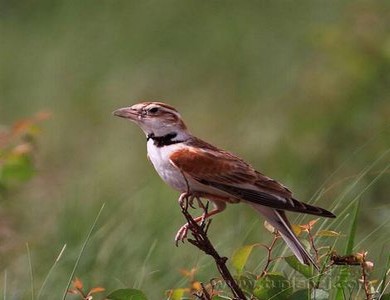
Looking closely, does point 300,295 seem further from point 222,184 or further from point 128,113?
point 128,113

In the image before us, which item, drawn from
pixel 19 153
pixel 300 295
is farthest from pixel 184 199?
pixel 19 153

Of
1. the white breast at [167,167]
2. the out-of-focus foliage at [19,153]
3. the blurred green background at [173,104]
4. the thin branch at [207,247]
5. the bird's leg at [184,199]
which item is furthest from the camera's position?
the blurred green background at [173,104]

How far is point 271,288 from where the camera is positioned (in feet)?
17.2

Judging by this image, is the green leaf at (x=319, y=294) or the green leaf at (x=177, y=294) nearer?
the green leaf at (x=319, y=294)

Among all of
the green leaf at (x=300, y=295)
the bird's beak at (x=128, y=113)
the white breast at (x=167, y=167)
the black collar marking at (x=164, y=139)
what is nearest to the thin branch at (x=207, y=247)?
the green leaf at (x=300, y=295)

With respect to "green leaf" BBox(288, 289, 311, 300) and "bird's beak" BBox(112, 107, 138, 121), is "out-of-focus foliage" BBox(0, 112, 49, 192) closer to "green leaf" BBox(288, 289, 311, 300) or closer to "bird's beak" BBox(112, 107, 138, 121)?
"bird's beak" BBox(112, 107, 138, 121)

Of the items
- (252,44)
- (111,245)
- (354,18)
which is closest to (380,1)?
(354,18)

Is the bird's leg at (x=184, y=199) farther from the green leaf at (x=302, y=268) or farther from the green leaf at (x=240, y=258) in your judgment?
the green leaf at (x=302, y=268)

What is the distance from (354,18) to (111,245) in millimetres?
4104

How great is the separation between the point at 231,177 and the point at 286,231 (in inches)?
12.0

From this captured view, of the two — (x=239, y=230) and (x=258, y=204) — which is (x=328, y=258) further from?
(x=239, y=230)

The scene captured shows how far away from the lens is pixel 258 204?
5.44 metres

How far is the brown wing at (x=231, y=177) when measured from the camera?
5426 millimetres

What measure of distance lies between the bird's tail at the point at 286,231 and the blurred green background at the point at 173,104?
568 millimetres
